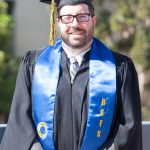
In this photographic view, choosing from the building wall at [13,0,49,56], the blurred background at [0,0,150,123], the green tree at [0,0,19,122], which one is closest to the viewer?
the green tree at [0,0,19,122]

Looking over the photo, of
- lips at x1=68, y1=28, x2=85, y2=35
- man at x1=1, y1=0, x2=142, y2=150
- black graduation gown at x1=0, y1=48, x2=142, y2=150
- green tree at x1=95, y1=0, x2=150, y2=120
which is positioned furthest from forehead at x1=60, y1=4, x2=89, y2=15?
green tree at x1=95, y1=0, x2=150, y2=120

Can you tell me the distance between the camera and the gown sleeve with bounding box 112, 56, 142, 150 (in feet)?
10.4

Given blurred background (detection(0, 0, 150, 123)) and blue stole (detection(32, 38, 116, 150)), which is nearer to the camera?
blue stole (detection(32, 38, 116, 150))

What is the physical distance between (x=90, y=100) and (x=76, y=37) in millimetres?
375

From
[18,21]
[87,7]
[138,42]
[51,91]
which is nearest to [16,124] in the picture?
[51,91]

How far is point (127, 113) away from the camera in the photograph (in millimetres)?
3189

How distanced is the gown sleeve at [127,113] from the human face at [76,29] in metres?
0.28

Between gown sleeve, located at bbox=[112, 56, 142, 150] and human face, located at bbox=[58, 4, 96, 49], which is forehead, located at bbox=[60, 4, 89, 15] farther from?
gown sleeve, located at bbox=[112, 56, 142, 150]

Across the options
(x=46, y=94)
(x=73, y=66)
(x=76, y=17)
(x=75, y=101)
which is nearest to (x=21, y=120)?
(x=46, y=94)

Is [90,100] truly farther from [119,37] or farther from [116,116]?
[119,37]

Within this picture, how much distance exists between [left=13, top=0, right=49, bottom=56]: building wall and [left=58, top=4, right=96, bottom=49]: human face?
34.4ft

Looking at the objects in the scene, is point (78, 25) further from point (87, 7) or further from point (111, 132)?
point (111, 132)

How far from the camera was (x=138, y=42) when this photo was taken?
33.2 feet

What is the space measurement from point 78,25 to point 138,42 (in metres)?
7.06
